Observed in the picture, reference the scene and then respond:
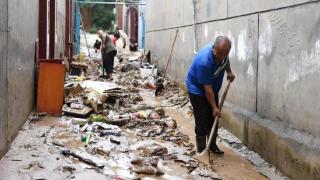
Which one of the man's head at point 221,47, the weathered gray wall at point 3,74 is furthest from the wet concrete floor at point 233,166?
the weathered gray wall at point 3,74

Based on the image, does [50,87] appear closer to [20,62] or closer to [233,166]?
[20,62]

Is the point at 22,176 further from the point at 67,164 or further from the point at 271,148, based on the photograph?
the point at 271,148

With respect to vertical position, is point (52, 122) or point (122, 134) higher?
point (52, 122)

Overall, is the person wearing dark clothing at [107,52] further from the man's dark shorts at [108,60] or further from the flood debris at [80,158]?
the flood debris at [80,158]

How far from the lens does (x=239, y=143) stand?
6859mm

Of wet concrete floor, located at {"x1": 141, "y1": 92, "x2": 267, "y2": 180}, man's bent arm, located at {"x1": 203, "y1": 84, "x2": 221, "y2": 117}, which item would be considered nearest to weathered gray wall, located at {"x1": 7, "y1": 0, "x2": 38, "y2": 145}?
man's bent arm, located at {"x1": 203, "y1": 84, "x2": 221, "y2": 117}

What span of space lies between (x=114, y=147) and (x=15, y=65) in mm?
1701

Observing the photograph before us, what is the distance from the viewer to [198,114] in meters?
6.16

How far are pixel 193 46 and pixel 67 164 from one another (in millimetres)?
5760

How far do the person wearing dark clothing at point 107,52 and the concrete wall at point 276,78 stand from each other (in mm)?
6355

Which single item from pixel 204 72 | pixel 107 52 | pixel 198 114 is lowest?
pixel 198 114

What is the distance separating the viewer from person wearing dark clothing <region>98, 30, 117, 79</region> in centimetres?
1473

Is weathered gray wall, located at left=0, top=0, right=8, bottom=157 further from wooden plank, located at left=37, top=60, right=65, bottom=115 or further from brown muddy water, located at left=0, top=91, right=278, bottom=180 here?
wooden plank, located at left=37, top=60, right=65, bottom=115

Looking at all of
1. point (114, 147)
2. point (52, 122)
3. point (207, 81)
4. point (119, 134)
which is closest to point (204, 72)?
point (207, 81)
